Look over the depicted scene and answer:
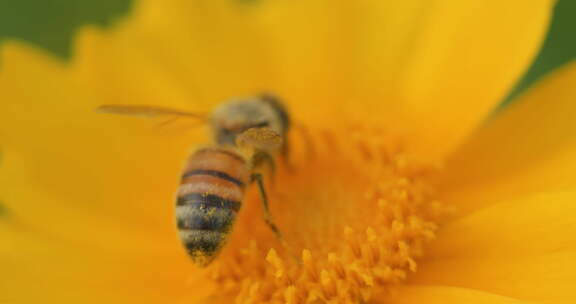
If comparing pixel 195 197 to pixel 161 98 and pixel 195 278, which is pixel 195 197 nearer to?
pixel 195 278

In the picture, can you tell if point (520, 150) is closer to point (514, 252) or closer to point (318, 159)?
point (514, 252)

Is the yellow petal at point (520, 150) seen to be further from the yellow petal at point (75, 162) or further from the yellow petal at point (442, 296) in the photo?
the yellow petal at point (75, 162)

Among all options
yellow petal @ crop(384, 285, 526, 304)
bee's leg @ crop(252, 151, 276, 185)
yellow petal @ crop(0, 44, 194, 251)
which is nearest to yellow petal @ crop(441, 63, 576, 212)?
yellow petal @ crop(384, 285, 526, 304)

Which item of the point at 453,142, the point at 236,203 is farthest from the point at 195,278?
the point at 453,142

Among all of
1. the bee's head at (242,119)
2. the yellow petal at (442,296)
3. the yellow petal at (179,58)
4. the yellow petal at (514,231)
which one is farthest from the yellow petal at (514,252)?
the yellow petal at (179,58)

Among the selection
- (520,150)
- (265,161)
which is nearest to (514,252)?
(520,150)

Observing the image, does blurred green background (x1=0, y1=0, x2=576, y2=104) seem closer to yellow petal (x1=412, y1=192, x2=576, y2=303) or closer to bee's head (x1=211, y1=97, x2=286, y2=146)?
bee's head (x1=211, y1=97, x2=286, y2=146)

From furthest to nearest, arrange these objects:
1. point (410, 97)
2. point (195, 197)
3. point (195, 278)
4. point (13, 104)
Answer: point (13, 104), point (410, 97), point (195, 278), point (195, 197)
